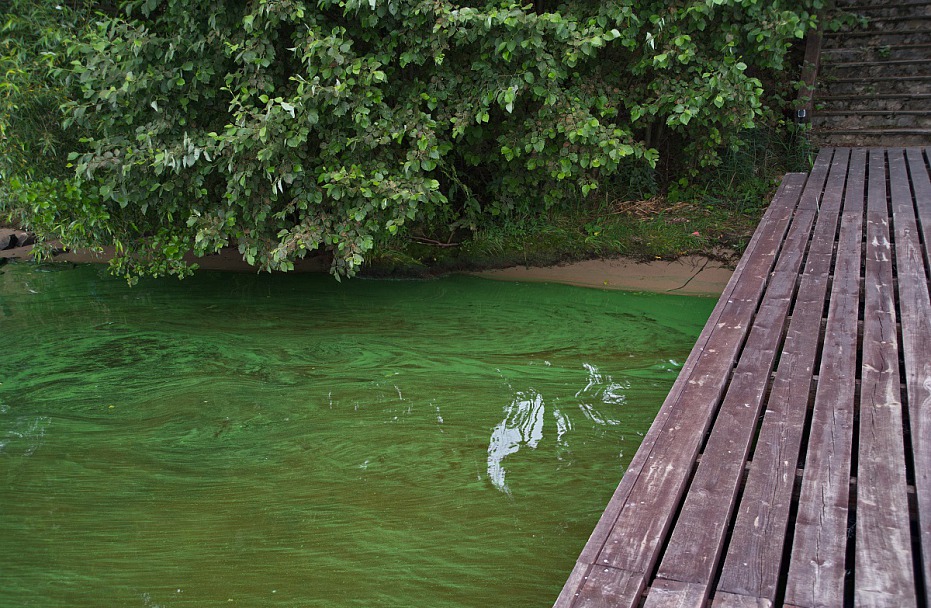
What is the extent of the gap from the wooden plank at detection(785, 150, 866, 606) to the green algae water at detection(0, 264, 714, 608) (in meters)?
0.85

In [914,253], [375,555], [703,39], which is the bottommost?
[375,555]

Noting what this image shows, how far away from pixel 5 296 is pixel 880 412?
20.0ft

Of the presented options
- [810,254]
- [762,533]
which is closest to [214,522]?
[762,533]

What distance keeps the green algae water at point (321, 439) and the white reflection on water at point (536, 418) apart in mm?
12

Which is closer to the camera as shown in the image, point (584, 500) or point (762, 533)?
point (762, 533)

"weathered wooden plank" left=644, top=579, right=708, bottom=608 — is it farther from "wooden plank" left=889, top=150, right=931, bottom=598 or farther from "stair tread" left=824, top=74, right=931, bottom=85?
"stair tread" left=824, top=74, right=931, bottom=85

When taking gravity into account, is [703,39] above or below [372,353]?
above

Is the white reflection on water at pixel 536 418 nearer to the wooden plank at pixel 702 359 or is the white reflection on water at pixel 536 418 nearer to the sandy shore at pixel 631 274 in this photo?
the wooden plank at pixel 702 359

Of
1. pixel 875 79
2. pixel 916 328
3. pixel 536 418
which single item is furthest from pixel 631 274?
pixel 916 328

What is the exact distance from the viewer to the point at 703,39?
17.4ft

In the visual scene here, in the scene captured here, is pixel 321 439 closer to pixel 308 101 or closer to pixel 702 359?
pixel 702 359

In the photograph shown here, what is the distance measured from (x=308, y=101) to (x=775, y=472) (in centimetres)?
324

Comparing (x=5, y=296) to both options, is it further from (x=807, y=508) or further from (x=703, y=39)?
(x=807, y=508)

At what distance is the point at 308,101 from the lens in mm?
4262
